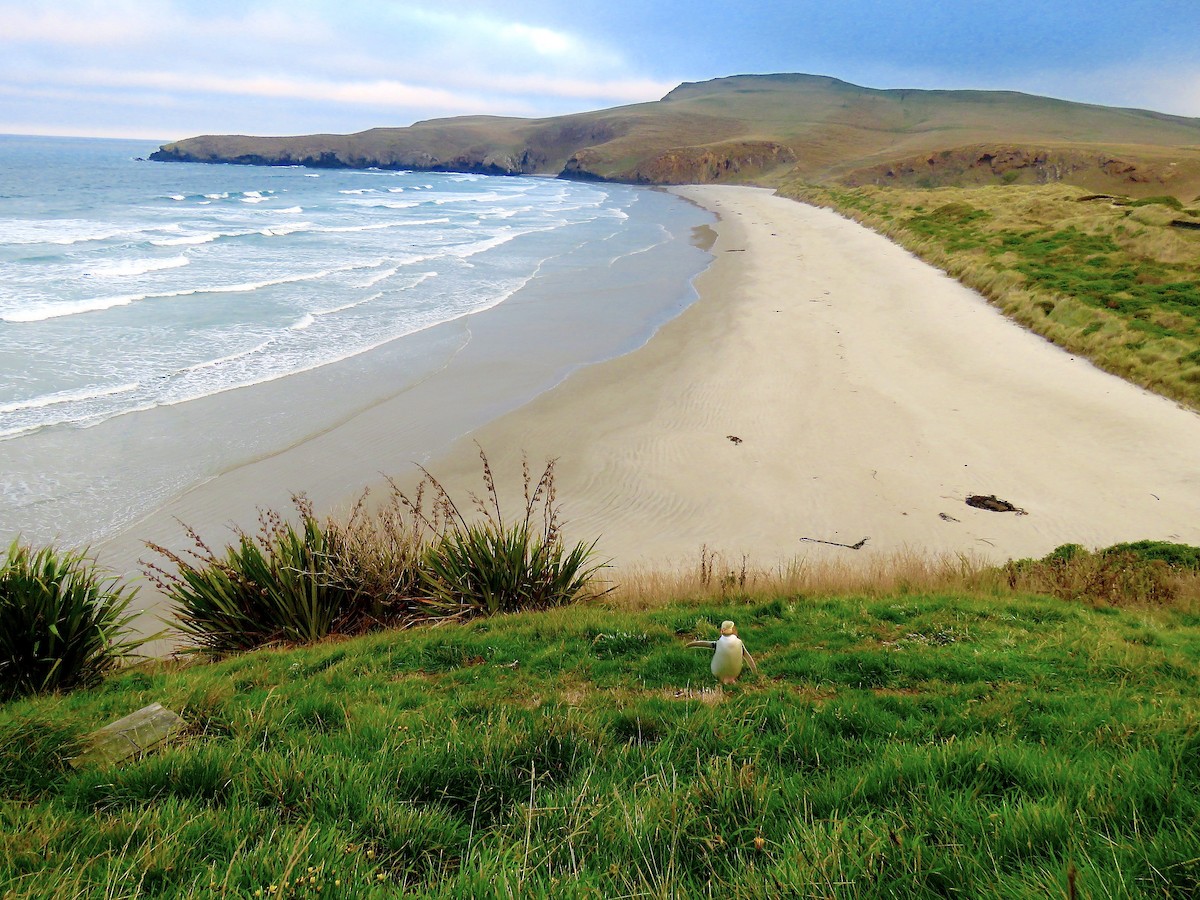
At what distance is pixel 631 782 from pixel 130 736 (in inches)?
82.8

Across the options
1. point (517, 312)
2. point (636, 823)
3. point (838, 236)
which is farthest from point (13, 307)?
point (838, 236)

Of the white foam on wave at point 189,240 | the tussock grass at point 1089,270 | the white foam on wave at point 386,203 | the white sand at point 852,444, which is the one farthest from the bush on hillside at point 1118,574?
the white foam on wave at point 386,203

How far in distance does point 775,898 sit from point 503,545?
4649 mm

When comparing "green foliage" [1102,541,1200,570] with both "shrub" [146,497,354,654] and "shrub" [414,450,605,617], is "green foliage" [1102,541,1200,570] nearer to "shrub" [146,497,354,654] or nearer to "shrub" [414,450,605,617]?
"shrub" [414,450,605,617]

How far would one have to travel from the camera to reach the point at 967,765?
8.41 feet

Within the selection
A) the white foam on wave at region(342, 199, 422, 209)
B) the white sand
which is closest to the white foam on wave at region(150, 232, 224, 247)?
the white foam on wave at region(342, 199, 422, 209)

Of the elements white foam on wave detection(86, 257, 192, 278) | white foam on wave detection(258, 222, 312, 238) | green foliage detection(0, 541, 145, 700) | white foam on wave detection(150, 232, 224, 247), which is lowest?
green foliage detection(0, 541, 145, 700)

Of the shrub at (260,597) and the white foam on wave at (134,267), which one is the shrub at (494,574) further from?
the white foam on wave at (134,267)

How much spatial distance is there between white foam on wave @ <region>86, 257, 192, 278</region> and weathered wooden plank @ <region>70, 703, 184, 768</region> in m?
27.2

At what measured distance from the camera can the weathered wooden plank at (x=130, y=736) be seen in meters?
2.78

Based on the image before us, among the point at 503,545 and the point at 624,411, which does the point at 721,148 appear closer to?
the point at 624,411

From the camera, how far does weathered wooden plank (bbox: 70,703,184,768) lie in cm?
278

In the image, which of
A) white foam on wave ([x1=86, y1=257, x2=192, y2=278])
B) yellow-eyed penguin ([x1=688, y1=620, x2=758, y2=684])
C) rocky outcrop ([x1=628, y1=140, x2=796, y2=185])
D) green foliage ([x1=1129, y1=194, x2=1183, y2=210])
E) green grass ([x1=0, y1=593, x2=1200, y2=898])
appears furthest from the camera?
rocky outcrop ([x1=628, y1=140, x2=796, y2=185])

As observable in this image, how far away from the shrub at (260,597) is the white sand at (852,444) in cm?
354
